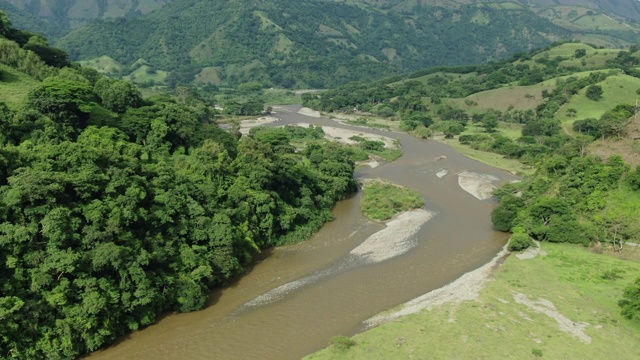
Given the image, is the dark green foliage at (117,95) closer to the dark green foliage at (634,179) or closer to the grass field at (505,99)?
the dark green foliage at (634,179)

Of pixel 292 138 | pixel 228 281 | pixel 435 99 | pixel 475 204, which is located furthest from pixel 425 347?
pixel 435 99

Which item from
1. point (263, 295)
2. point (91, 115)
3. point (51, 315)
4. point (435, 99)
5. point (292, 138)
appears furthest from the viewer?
point (435, 99)

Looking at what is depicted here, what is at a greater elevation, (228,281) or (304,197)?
(304,197)

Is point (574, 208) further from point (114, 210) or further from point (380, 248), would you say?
point (114, 210)

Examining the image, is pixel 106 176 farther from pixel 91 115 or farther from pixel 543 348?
pixel 543 348

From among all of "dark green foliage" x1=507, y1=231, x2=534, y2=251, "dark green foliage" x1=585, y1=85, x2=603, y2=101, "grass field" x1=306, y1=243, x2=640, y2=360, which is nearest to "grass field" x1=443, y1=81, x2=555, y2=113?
"dark green foliage" x1=585, y1=85, x2=603, y2=101
